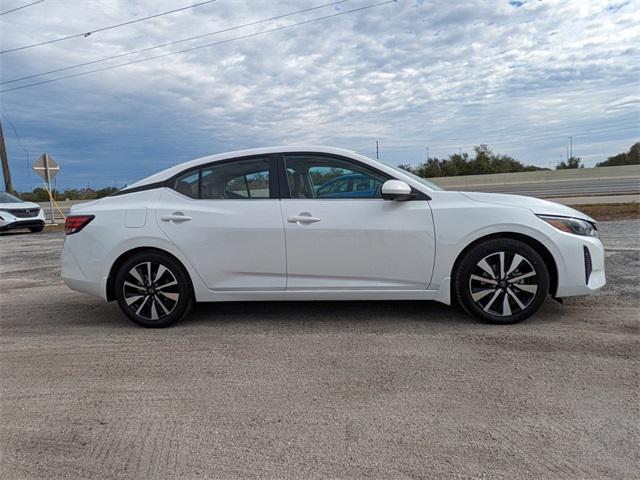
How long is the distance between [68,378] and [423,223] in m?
2.97

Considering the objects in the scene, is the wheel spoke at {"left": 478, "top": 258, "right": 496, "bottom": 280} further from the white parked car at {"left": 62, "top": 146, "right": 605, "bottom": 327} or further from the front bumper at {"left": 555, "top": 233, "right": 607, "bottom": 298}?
the front bumper at {"left": 555, "top": 233, "right": 607, "bottom": 298}

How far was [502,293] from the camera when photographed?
3.78 meters

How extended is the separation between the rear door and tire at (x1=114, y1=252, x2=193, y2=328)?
214 mm

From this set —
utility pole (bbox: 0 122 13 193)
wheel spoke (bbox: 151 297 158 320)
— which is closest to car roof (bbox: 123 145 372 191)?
wheel spoke (bbox: 151 297 158 320)

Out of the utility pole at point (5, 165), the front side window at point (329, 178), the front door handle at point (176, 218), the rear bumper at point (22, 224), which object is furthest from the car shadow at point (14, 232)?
the front side window at point (329, 178)

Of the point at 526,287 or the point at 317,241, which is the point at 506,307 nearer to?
the point at 526,287

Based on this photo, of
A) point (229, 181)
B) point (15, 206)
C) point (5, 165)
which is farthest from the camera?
point (5, 165)

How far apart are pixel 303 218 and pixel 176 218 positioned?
3.79 ft

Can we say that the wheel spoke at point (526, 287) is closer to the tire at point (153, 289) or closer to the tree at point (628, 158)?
the tire at point (153, 289)

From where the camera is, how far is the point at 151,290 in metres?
4.05

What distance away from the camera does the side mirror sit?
12.3 ft

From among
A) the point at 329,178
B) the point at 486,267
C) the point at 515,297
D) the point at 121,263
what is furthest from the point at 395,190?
the point at 121,263

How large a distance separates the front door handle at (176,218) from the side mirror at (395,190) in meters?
1.76

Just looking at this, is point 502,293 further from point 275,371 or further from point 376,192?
point 275,371
